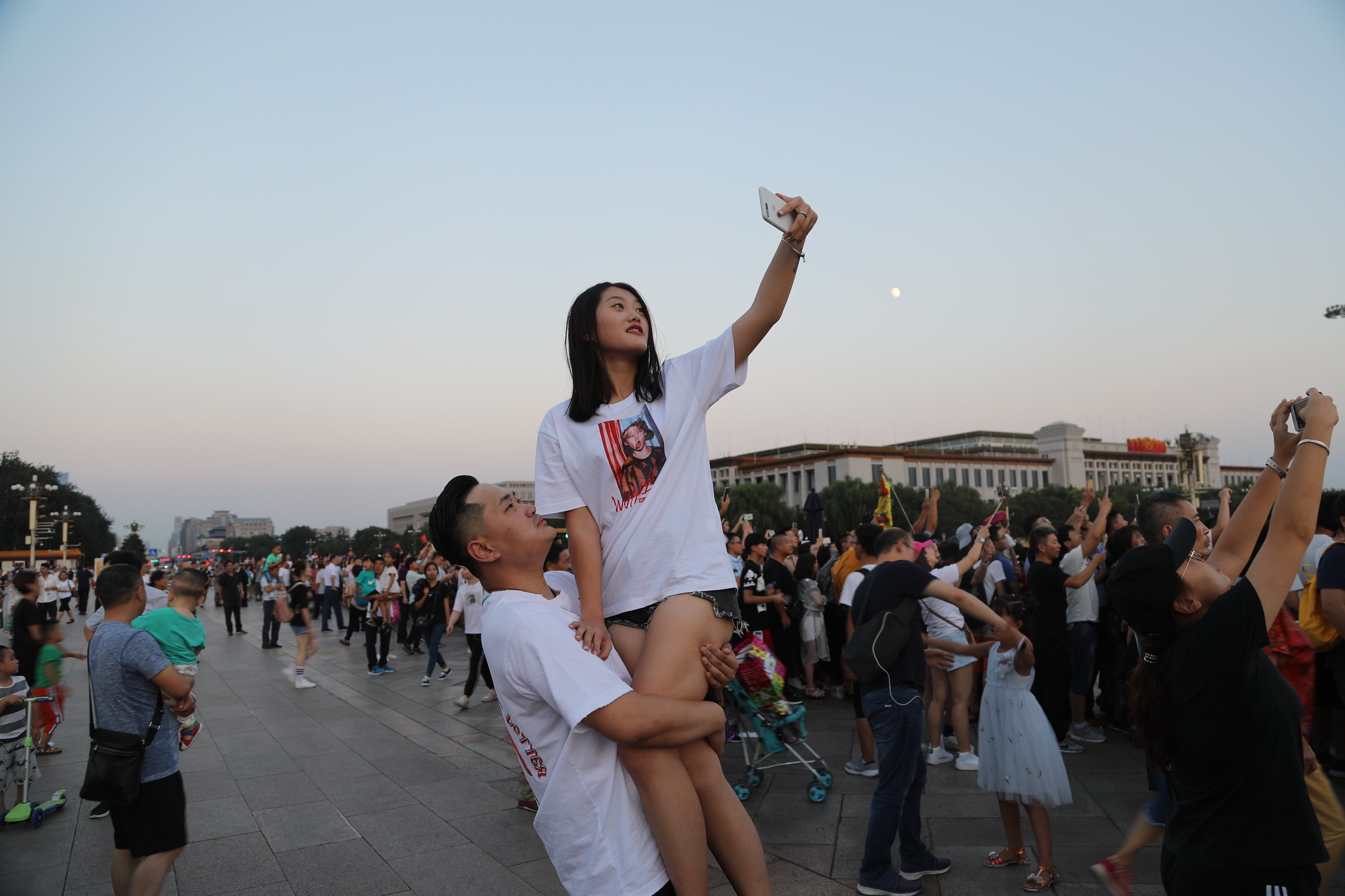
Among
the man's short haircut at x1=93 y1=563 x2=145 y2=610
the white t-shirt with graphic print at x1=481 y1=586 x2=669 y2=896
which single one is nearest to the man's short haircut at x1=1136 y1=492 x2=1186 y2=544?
the white t-shirt with graphic print at x1=481 y1=586 x2=669 y2=896

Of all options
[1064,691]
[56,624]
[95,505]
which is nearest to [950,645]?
[1064,691]

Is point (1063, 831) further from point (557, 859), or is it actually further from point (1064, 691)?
point (557, 859)

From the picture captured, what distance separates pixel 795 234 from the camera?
2277mm

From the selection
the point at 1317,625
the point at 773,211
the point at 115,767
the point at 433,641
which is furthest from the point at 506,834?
the point at 433,641

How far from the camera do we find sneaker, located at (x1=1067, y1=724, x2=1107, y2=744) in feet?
25.4

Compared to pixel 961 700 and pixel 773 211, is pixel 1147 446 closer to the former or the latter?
pixel 961 700

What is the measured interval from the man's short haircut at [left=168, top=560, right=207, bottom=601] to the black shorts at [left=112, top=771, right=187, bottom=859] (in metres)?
2.26

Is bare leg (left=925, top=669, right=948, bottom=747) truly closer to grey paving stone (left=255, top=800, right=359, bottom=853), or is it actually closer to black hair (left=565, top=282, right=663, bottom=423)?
grey paving stone (left=255, top=800, right=359, bottom=853)

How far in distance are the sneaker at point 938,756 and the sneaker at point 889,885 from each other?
2.81 m

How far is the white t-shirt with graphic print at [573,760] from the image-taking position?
1.96 metres

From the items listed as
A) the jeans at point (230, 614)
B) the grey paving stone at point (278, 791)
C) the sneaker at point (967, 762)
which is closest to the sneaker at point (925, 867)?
the sneaker at point (967, 762)

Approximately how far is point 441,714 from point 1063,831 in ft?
25.5

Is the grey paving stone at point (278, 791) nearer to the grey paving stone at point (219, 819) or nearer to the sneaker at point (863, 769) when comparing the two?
the grey paving stone at point (219, 819)

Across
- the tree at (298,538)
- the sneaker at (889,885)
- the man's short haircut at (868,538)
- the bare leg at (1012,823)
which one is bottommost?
the tree at (298,538)
